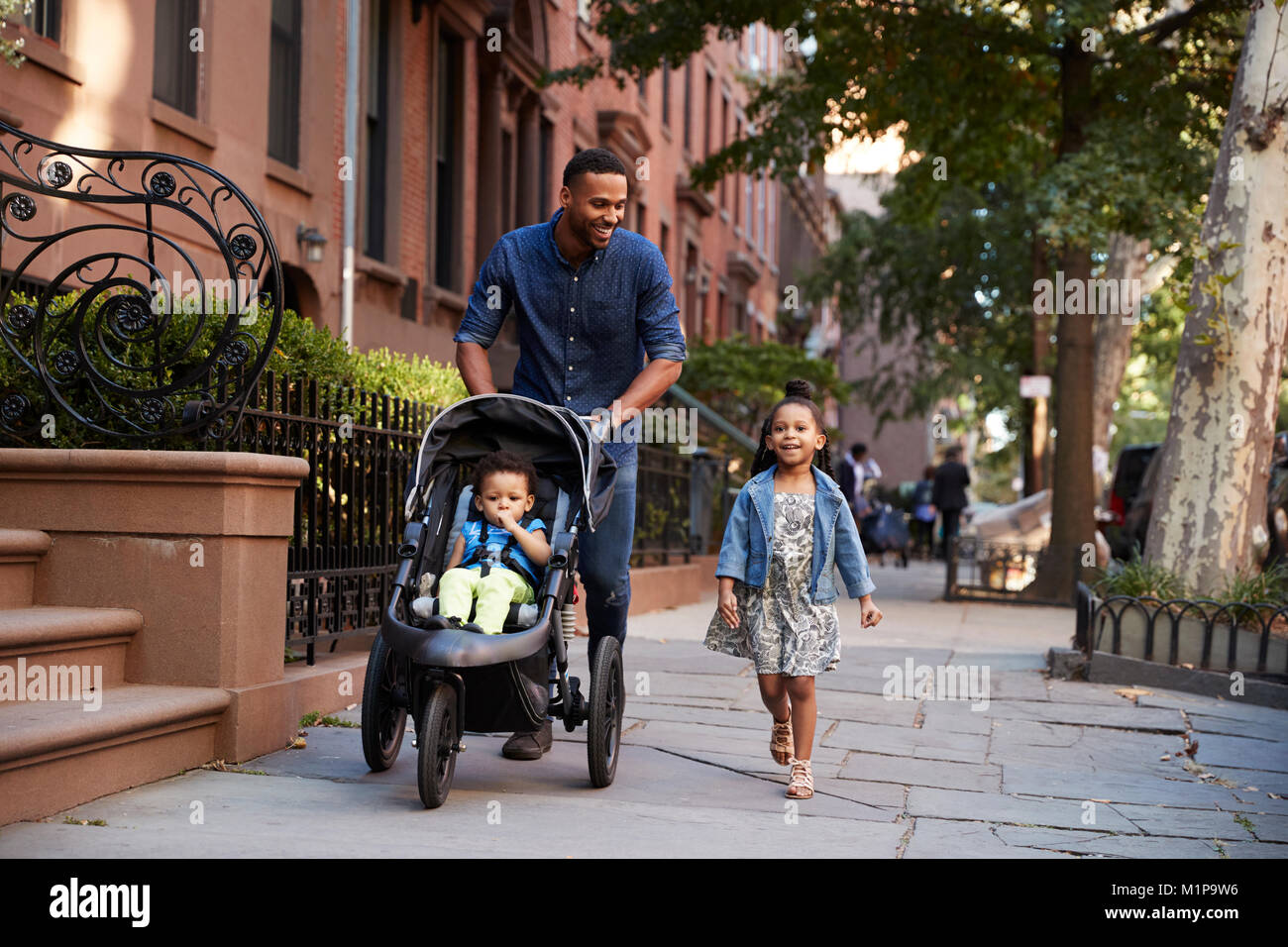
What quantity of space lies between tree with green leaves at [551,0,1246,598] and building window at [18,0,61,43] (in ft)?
26.7

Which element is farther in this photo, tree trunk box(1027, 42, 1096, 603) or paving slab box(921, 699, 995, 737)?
tree trunk box(1027, 42, 1096, 603)

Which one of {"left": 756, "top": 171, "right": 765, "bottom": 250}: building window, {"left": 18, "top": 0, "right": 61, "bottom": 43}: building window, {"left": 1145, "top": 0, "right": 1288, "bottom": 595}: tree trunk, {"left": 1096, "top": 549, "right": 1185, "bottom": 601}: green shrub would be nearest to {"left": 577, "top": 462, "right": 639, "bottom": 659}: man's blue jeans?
{"left": 1096, "top": 549, "right": 1185, "bottom": 601}: green shrub

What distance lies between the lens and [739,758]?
19.8 feet

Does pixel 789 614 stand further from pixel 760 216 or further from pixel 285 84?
pixel 760 216

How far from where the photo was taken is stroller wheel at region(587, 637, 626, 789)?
4.95 meters

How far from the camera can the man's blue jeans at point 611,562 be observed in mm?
5316

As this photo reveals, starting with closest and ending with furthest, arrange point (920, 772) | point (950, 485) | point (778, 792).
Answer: point (778, 792) → point (920, 772) → point (950, 485)

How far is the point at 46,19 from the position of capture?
9578 millimetres

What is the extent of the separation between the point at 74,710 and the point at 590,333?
2157 millimetres

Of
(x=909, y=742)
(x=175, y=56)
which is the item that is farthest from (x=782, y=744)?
(x=175, y=56)

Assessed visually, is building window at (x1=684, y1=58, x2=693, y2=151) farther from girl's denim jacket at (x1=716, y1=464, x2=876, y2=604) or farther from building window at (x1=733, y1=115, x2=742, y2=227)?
girl's denim jacket at (x1=716, y1=464, x2=876, y2=604)

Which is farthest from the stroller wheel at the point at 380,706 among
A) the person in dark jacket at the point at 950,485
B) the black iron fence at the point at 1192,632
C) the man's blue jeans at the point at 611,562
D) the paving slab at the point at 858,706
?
the person in dark jacket at the point at 950,485

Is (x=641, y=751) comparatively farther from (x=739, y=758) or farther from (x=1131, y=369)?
(x=1131, y=369)
